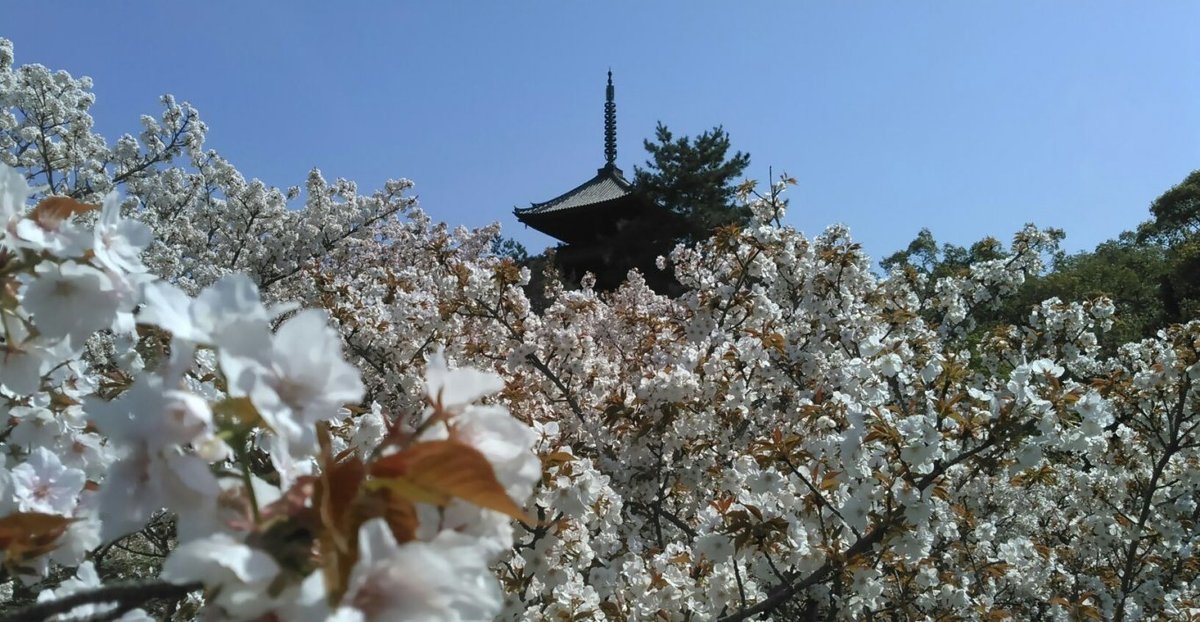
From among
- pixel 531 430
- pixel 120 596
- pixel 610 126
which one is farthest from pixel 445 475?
pixel 610 126

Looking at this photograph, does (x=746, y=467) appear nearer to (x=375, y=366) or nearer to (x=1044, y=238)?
(x=375, y=366)

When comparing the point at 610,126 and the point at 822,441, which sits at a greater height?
the point at 610,126

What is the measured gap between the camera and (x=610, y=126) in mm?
27297

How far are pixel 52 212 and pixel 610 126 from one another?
88.8 feet

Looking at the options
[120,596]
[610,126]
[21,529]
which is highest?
[610,126]

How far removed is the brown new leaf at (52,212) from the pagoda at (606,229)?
17486mm

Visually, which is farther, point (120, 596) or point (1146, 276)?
point (1146, 276)

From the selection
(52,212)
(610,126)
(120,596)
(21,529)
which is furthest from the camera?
(610,126)

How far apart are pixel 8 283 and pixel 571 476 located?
1.74 metres

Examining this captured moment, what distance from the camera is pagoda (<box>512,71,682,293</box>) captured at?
2047 centimetres

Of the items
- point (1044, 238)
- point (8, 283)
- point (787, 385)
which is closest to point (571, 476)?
point (8, 283)

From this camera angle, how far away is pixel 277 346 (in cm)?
59

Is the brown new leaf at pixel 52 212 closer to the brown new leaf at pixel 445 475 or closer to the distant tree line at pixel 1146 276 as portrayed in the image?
the brown new leaf at pixel 445 475

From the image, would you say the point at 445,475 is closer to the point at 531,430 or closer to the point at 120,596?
the point at 531,430
